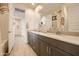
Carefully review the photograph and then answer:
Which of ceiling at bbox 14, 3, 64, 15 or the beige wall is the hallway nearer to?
the beige wall

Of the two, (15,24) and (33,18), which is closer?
(15,24)

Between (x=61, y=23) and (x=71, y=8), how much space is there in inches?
11.4

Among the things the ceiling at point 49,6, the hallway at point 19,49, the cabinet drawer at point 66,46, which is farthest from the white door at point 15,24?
the cabinet drawer at point 66,46

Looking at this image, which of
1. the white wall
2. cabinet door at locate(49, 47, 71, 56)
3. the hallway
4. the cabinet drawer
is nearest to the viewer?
the cabinet drawer

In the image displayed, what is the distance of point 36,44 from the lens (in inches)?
110

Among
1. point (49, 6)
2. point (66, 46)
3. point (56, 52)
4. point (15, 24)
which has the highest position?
point (49, 6)

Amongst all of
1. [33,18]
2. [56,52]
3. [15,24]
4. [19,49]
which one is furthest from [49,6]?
[19,49]

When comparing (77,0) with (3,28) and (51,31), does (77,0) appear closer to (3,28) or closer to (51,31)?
(51,31)

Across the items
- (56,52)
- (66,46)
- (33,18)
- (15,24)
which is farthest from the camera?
(33,18)

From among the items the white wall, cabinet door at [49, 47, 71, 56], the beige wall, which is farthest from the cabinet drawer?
the beige wall

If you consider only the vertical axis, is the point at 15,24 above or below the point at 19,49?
above

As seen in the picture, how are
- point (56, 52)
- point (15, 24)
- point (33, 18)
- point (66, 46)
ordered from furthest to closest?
point (33, 18) < point (15, 24) < point (56, 52) < point (66, 46)

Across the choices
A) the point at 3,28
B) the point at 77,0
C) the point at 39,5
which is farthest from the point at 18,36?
the point at 77,0

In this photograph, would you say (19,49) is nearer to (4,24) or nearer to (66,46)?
(4,24)
